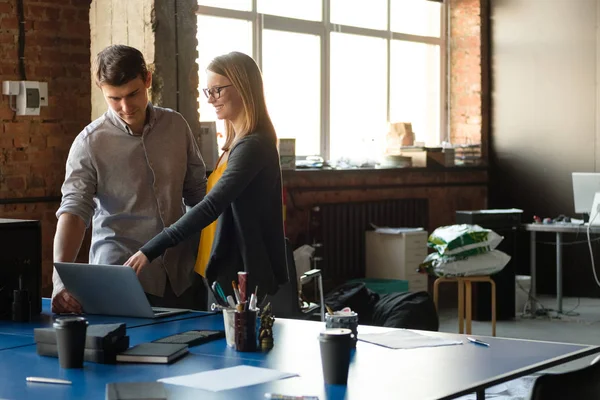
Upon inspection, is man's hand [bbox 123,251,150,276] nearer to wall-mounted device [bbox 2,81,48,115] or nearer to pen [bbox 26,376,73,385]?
pen [bbox 26,376,73,385]

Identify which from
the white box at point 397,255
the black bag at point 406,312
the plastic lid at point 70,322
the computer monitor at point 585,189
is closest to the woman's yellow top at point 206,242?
the plastic lid at point 70,322

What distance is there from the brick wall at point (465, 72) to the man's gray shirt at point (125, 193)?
6386 mm

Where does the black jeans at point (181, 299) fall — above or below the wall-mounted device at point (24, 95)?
below

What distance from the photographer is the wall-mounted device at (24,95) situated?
5.60 meters

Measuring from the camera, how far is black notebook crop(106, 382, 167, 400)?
1.97 meters

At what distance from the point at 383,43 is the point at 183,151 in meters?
5.57

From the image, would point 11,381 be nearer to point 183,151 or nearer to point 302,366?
point 302,366

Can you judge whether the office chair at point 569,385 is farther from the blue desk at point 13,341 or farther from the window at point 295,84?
the window at point 295,84

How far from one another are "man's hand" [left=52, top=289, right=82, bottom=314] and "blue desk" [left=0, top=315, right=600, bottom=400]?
0.38m

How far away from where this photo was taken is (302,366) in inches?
94.0

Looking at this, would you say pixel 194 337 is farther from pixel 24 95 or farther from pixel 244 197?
pixel 24 95

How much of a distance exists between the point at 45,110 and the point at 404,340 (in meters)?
3.66

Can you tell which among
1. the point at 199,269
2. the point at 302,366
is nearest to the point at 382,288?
the point at 199,269

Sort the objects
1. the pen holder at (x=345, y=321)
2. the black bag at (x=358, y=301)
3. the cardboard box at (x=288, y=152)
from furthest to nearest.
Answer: the cardboard box at (x=288, y=152) < the black bag at (x=358, y=301) < the pen holder at (x=345, y=321)
